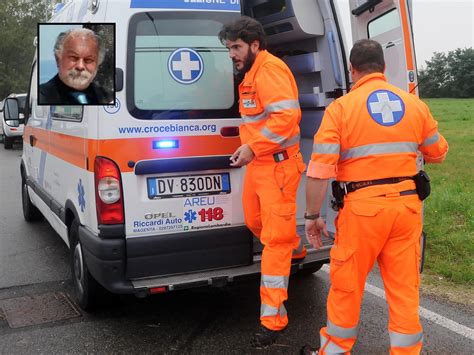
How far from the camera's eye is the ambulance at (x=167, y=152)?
3.51m

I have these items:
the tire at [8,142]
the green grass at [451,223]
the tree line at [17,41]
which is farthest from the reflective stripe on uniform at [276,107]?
the tree line at [17,41]

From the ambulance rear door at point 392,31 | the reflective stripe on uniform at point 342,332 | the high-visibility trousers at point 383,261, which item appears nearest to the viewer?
the high-visibility trousers at point 383,261

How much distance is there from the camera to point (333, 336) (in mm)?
3064

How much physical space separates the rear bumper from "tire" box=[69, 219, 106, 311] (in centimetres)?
32

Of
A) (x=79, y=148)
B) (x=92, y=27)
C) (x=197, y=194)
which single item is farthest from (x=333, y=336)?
(x=92, y=27)

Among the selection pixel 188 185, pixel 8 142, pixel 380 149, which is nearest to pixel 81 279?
pixel 188 185

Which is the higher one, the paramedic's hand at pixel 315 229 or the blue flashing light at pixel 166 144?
the blue flashing light at pixel 166 144

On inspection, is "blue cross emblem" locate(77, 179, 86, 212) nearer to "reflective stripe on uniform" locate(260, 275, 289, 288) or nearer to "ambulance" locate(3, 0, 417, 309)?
"ambulance" locate(3, 0, 417, 309)

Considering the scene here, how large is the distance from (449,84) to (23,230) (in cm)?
4429

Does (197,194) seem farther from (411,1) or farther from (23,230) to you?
(23,230)

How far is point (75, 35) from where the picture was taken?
12.6 ft

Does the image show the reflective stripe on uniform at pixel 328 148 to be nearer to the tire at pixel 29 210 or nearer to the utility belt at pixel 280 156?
the utility belt at pixel 280 156

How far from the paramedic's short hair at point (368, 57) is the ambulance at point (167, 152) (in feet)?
2.45

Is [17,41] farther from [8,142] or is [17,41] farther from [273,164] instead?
[273,164]
